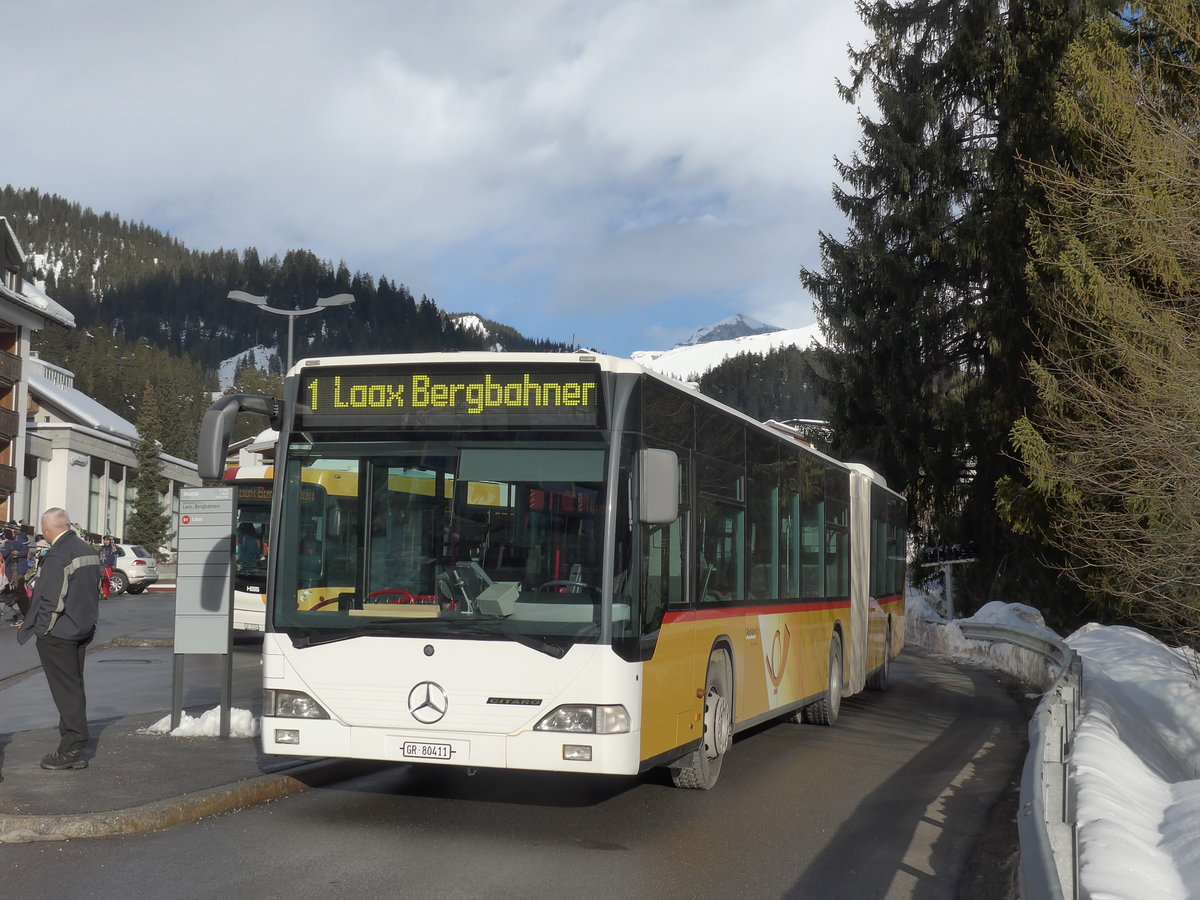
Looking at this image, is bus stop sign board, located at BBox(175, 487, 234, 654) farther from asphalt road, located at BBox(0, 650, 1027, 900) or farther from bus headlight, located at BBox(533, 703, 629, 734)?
bus headlight, located at BBox(533, 703, 629, 734)

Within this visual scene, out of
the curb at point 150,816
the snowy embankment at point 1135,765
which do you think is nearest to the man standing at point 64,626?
the curb at point 150,816

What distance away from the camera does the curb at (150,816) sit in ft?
25.0

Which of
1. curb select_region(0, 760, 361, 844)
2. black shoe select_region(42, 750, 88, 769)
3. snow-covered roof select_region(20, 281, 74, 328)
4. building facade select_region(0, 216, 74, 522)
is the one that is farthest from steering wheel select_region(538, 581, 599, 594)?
snow-covered roof select_region(20, 281, 74, 328)

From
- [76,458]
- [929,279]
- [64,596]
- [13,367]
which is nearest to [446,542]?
[64,596]

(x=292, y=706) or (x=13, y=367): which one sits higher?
(x=13, y=367)

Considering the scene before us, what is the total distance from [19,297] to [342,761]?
4525 centimetres

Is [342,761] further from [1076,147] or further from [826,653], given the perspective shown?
[1076,147]

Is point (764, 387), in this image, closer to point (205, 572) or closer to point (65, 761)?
point (205, 572)

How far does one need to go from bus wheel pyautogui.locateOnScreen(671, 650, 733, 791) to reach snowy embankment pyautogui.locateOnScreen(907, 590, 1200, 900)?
2440 millimetres

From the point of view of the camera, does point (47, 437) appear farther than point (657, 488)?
Yes

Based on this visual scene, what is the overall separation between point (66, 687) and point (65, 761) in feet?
1.66

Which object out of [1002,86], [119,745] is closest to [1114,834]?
[119,745]

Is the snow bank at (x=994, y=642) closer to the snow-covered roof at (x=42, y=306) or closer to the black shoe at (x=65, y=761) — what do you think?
the black shoe at (x=65, y=761)

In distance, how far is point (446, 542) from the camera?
811cm
